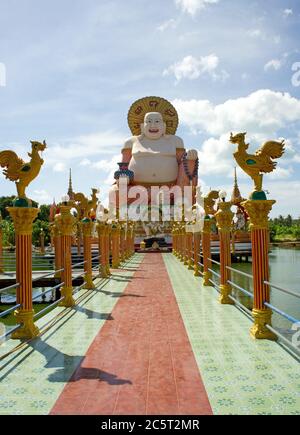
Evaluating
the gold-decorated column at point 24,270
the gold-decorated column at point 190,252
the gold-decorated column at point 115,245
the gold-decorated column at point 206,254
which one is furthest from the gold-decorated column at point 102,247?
the gold-decorated column at point 24,270

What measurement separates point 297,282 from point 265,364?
1537cm

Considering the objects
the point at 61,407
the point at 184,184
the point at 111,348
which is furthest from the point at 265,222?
the point at 184,184

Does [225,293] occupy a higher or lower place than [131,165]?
lower

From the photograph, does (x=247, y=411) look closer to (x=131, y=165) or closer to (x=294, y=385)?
(x=294, y=385)

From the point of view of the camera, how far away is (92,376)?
4109mm

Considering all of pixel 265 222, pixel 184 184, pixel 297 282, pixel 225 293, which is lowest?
pixel 297 282

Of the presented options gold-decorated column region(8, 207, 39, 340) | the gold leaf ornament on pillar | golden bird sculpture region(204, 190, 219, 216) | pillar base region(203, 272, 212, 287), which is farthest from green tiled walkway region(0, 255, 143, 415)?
golden bird sculpture region(204, 190, 219, 216)

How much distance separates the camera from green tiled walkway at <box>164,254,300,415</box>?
11.1 ft

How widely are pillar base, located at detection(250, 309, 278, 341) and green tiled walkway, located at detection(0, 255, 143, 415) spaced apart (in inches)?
87.7

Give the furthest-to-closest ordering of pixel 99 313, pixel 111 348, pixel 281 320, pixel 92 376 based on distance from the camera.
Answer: pixel 281 320
pixel 99 313
pixel 111 348
pixel 92 376

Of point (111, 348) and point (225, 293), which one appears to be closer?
point (111, 348)

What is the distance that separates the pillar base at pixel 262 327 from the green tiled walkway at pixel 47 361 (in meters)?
2.23

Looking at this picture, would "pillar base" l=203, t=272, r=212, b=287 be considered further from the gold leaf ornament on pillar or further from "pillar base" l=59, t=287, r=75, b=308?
the gold leaf ornament on pillar

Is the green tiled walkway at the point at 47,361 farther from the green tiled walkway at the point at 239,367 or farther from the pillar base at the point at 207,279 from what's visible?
the pillar base at the point at 207,279
